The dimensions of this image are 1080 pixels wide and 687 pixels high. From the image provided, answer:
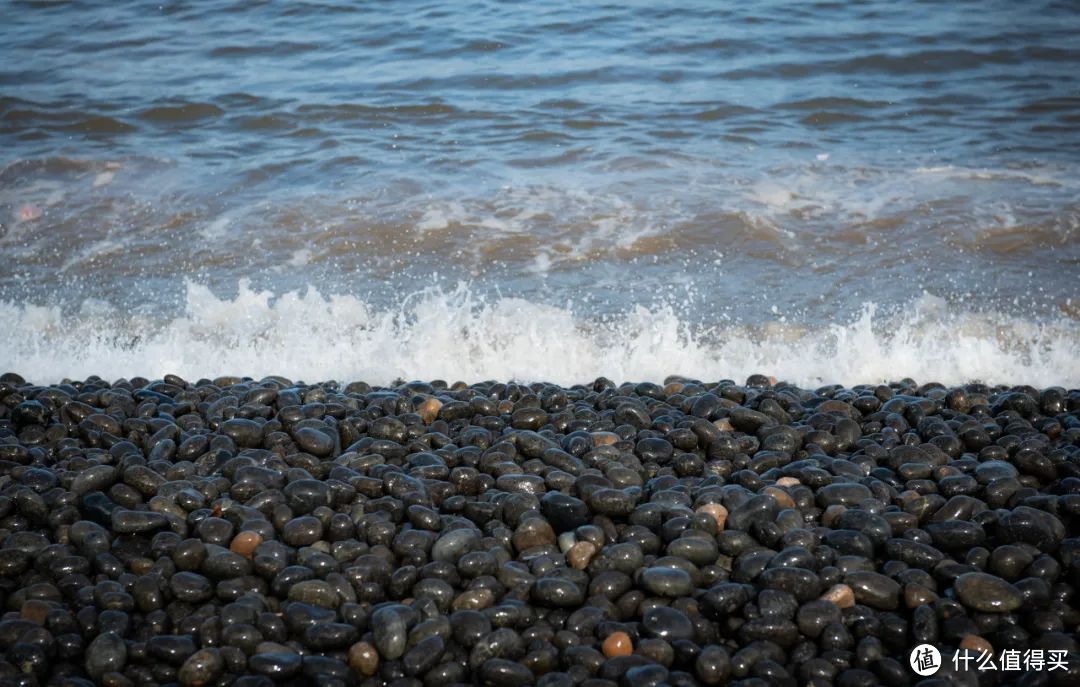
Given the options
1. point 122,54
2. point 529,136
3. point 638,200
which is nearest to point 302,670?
point 638,200

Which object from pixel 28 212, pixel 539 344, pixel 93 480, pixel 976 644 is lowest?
pixel 539 344

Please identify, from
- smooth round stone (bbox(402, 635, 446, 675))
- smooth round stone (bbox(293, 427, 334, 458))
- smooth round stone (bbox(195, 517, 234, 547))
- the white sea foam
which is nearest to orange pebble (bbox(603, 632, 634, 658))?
smooth round stone (bbox(402, 635, 446, 675))

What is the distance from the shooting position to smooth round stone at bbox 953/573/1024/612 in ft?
11.3

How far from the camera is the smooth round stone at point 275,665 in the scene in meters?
3.20

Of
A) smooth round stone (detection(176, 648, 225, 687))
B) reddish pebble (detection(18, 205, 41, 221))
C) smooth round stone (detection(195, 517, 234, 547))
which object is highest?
reddish pebble (detection(18, 205, 41, 221))

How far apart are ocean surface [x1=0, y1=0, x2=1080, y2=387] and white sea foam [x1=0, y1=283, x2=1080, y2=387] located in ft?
0.08

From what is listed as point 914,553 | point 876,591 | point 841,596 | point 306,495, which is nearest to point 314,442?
point 306,495

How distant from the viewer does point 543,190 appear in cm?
927

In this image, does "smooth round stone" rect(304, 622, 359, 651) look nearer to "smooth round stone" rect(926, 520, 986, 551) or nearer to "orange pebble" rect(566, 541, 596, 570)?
"orange pebble" rect(566, 541, 596, 570)

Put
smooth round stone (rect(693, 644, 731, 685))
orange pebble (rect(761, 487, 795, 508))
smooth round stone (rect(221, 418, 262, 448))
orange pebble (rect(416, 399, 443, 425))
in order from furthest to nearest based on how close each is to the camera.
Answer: orange pebble (rect(416, 399, 443, 425)) → smooth round stone (rect(221, 418, 262, 448)) → orange pebble (rect(761, 487, 795, 508)) → smooth round stone (rect(693, 644, 731, 685))

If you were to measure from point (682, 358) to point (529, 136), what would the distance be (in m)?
4.69

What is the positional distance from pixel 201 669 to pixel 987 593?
2.70 m

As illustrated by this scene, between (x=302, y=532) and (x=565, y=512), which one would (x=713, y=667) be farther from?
(x=302, y=532)
